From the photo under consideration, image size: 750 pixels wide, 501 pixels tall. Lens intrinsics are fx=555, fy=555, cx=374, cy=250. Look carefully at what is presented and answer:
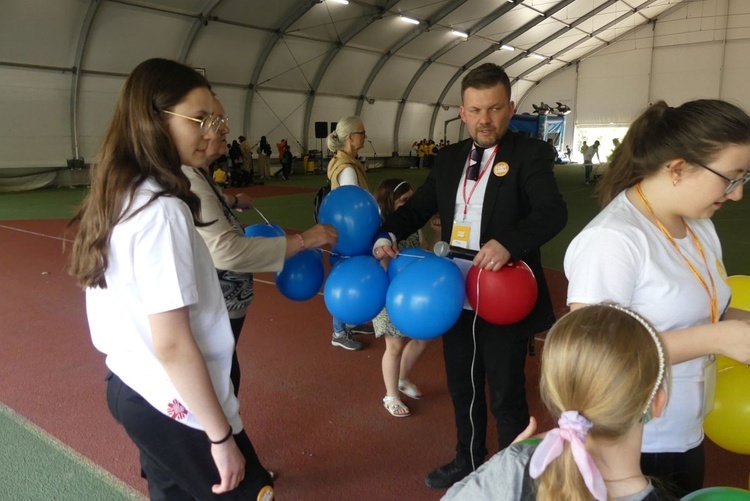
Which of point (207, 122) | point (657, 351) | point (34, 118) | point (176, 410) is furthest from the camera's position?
point (34, 118)

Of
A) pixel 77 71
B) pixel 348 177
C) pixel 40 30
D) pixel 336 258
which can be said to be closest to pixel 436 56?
pixel 77 71

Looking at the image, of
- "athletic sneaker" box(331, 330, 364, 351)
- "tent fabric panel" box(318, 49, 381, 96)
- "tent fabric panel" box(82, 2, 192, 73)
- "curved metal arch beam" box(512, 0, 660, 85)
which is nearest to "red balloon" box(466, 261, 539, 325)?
"athletic sneaker" box(331, 330, 364, 351)

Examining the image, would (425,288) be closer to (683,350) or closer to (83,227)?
(683,350)

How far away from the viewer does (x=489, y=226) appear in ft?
7.01

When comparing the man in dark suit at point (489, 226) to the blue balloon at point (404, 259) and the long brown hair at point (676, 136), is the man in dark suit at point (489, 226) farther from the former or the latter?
the long brown hair at point (676, 136)

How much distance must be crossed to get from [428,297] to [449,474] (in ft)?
3.03

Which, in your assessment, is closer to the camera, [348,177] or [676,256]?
[676,256]

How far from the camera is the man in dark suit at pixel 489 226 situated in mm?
2023

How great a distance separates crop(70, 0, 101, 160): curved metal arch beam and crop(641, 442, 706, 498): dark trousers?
1544 centimetres

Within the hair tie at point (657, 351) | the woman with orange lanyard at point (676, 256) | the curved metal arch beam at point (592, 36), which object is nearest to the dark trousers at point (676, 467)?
the woman with orange lanyard at point (676, 256)

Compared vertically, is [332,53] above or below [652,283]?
above

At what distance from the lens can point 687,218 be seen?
1542mm

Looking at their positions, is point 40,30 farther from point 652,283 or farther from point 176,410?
point 652,283

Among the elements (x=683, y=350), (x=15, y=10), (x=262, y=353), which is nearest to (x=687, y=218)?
(x=683, y=350)
